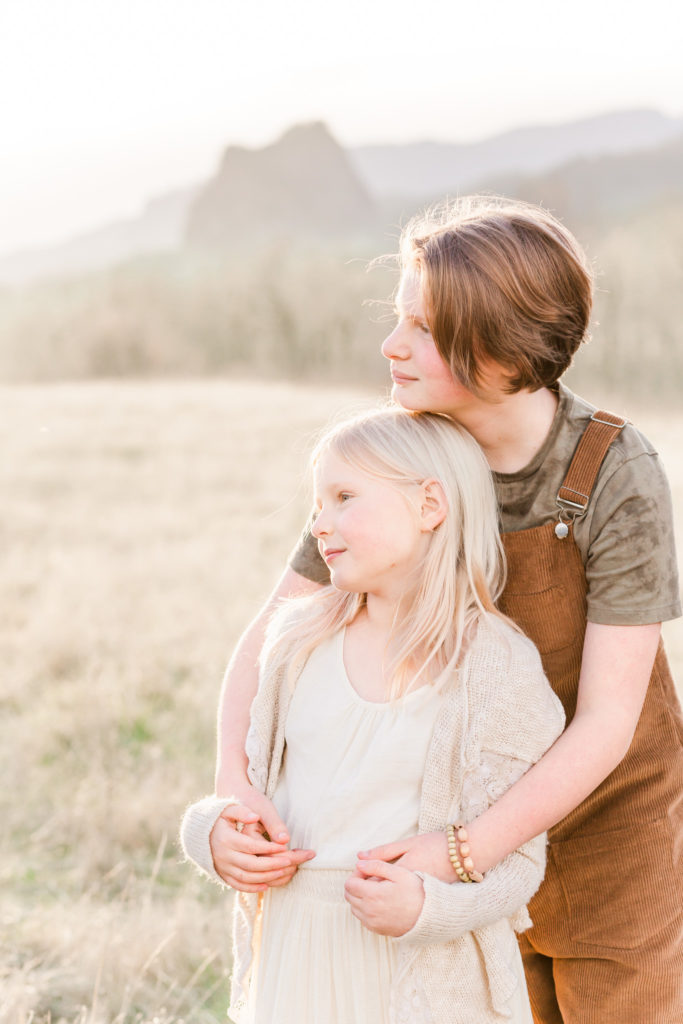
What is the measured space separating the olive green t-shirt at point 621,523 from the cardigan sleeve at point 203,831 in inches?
29.0

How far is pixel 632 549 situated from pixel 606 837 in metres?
0.59

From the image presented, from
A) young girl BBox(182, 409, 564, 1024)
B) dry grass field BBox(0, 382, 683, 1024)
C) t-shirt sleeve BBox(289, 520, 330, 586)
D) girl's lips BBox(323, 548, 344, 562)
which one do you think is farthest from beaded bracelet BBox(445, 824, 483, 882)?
dry grass field BBox(0, 382, 683, 1024)

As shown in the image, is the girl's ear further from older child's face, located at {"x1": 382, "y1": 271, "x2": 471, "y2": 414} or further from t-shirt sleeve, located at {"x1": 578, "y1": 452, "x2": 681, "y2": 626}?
t-shirt sleeve, located at {"x1": 578, "y1": 452, "x2": 681, "y2": 626}

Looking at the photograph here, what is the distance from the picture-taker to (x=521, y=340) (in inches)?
70.4

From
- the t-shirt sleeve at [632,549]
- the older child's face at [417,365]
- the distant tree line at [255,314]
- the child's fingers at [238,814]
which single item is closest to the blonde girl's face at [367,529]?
the older child's face at [417,365]

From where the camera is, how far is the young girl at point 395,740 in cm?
170

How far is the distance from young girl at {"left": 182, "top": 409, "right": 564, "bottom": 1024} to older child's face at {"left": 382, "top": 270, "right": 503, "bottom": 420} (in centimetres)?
4

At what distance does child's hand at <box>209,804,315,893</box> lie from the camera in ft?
5.67

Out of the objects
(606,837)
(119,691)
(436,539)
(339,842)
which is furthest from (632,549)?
(119,691)

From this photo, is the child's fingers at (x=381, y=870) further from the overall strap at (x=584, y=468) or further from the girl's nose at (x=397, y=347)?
the girl's nose at (x=397, y=347)

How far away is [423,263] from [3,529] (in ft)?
25.3

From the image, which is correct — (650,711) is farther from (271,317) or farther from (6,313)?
(6,313)

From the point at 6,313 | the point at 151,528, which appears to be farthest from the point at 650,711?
the point at 6,313

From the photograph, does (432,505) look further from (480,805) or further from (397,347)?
(480,805)
